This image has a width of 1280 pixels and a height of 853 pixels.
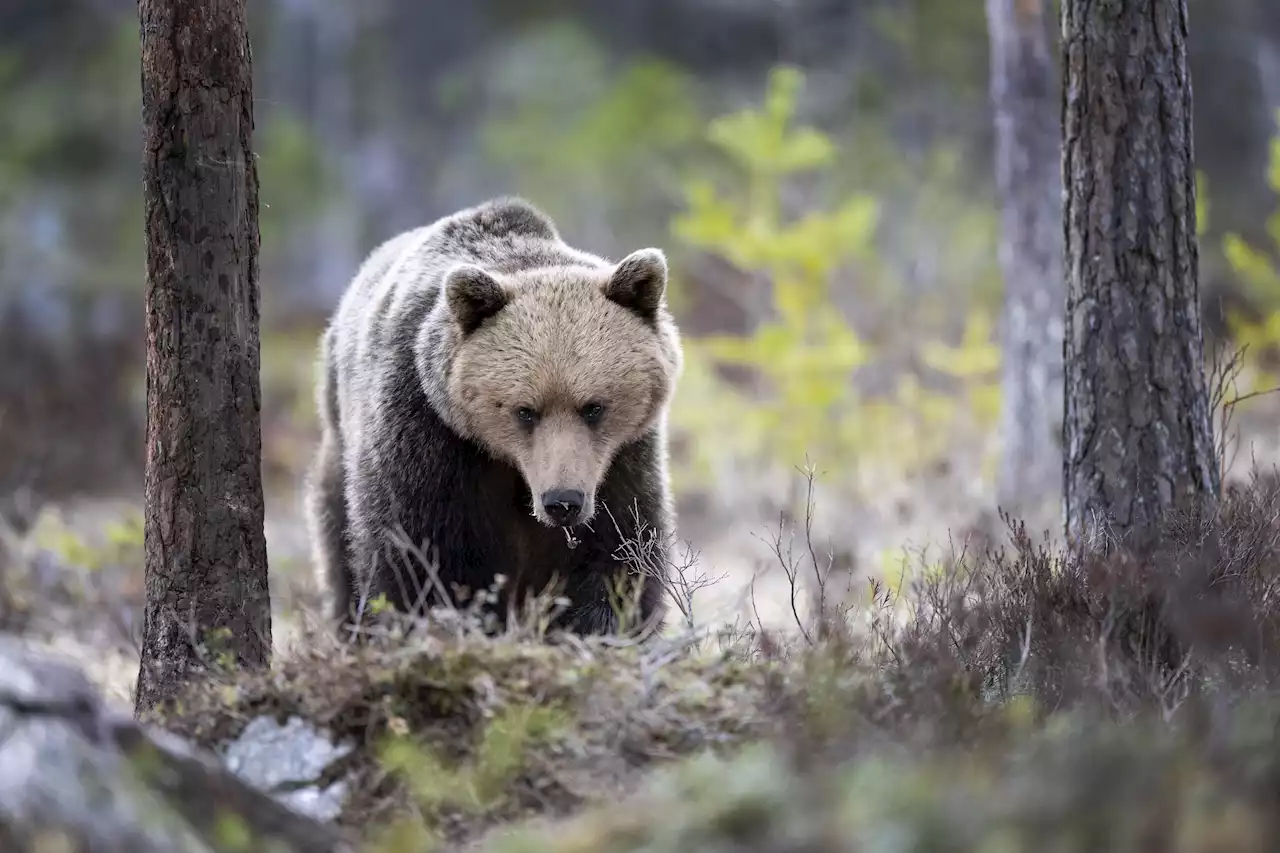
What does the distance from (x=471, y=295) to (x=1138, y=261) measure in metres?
2.53

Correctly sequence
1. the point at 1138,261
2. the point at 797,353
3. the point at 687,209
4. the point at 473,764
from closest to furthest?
1. the point at 473,764
2. the point at 1138,261
3. the point at 797,353
4. the point at 687,209

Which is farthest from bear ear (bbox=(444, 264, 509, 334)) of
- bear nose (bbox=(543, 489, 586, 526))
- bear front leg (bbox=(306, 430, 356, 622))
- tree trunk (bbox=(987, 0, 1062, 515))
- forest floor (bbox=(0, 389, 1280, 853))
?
tree trunk (bbox=(987, 0, 1062, 515))

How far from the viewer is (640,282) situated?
5559 mm

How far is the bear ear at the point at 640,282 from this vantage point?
5488 mm

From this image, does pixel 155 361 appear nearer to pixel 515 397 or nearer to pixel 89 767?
pixel 515 397

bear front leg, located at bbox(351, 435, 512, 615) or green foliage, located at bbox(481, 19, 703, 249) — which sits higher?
green foliage, located at bbox(481, 19, 703, 249)

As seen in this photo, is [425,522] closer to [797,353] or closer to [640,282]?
[640,282]

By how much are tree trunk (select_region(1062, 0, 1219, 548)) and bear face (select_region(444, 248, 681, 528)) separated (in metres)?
1.69

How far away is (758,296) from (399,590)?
35.1 feet

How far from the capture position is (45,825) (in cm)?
303

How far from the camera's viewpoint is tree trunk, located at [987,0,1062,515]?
883 centimetres

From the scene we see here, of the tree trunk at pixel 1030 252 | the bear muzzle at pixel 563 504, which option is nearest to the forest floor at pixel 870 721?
the bear muzzle at pixel 563 504

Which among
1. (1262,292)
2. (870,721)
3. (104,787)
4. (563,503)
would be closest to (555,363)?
(563,503)

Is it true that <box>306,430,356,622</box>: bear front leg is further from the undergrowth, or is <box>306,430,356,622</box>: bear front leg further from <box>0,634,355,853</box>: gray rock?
<box>0,634,355,853</box>: gray rock
